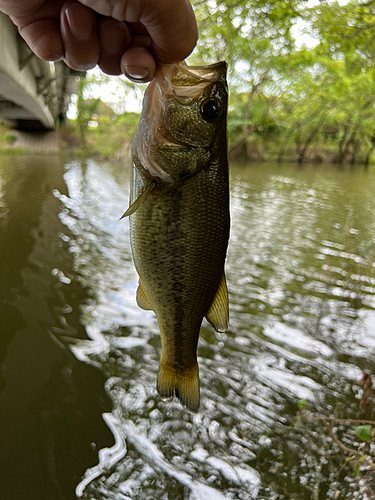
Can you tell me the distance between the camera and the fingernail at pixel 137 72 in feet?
4.60

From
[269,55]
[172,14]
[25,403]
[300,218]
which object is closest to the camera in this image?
[172,14]

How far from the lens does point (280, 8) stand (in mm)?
7996

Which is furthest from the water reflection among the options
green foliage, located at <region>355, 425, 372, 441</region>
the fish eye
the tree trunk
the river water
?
the tree trunk

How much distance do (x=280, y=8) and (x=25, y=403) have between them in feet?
28.1

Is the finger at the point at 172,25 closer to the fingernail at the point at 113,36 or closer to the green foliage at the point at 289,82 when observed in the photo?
the fingernail at the point at 113,36

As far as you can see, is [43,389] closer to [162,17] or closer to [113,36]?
[113,36]

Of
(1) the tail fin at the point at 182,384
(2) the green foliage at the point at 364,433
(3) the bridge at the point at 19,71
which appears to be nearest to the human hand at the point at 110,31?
(1) the tail fin at the point at 182,384

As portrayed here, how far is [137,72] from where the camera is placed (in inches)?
55.6

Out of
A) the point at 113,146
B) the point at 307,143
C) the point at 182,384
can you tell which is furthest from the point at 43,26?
the point at 307,143

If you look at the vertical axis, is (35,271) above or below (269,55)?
below

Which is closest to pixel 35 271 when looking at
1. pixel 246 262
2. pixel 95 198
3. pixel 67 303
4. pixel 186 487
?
pixel 67 303

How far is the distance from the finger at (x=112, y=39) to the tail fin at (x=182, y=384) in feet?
4.48

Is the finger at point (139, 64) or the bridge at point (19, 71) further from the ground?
the bridge at point (19, 71)

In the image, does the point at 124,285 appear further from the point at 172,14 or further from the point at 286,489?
the point at 172,14
